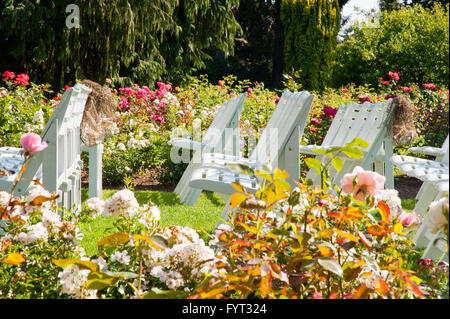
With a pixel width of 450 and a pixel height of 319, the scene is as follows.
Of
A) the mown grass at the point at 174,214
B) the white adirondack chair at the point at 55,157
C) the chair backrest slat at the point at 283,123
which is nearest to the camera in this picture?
the white adirondack chair at the point at 55,157

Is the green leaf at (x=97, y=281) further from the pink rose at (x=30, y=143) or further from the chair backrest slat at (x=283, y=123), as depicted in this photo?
the chair backrest slat at (x=283, y=123)

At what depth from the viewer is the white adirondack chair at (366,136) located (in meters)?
3.75

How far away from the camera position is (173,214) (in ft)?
13.8

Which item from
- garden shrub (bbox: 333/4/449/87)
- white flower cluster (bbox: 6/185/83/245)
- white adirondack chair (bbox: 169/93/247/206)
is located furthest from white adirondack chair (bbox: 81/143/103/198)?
garden shrub (bbox: 333/4/449/87)

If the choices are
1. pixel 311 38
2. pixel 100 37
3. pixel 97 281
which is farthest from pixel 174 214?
pixel 311 38

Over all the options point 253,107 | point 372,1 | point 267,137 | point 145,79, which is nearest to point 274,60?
point 145,79

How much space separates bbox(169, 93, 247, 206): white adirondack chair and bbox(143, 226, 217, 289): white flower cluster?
9.72 ft

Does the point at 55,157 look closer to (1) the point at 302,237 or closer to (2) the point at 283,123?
(2) the point at 283,123

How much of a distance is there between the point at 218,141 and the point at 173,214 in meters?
0.99

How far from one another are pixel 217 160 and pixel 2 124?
125 inches

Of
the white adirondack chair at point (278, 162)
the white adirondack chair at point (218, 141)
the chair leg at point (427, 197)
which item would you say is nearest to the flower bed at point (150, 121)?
the white adirondack chair at point (218, 141)

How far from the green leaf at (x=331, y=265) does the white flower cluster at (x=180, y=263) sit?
1.21 feet

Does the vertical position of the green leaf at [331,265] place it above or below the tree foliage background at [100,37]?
below

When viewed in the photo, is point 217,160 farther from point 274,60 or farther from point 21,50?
point 274,60
